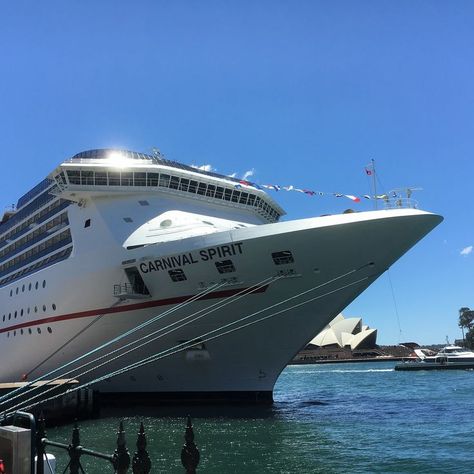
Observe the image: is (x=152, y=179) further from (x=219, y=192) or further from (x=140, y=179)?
(x=219, y=192)

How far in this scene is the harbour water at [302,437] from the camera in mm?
11766

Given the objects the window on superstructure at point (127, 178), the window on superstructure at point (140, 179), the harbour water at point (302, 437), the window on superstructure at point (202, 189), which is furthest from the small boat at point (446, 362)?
the window on superstructure at point (127, 178)

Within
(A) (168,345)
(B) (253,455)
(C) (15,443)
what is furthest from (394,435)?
(C) (15,443)

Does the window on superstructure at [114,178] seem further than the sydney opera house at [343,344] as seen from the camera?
No

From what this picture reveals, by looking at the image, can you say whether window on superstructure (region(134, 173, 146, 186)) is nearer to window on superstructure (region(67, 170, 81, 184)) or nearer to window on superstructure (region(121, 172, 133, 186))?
window on superstructure (region(121, 172, 133, 186))

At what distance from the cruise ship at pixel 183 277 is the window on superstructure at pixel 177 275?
0.06m

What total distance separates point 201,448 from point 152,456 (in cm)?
130

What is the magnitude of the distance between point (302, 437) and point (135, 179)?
42.0 ft

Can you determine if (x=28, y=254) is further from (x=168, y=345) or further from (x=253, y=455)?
(x=253, y=455)

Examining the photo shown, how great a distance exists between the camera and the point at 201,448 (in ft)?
43.8

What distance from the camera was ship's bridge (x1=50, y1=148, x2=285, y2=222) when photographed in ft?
73.5

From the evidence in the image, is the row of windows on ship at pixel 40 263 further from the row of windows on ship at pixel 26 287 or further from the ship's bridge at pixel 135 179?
the ship's bridge at pixel 135 179

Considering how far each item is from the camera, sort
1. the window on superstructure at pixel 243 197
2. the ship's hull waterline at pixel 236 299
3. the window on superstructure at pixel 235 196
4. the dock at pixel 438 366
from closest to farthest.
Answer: the ship's hull waterline at pixel 236 299
the window on superstructure at pixel 235 196
the window on superstructure at pixel 243 197
the dock at pixel 438 366

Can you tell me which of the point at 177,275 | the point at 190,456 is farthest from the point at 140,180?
the point at 190,456
